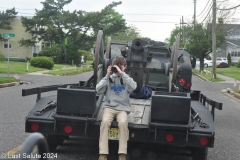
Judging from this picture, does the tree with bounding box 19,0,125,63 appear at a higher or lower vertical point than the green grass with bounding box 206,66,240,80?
higher

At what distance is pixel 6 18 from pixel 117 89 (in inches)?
2122

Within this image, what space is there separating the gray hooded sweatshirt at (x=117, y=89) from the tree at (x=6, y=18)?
172 feet

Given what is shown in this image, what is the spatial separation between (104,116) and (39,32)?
5238 centimetres

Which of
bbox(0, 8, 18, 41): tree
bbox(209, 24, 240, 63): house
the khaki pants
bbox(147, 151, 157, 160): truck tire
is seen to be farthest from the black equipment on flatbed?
bbox(209, 24, 240, 63): house

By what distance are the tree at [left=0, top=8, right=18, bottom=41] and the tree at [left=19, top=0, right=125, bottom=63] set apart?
2887 millimetres

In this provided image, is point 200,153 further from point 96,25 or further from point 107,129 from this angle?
point 96,25

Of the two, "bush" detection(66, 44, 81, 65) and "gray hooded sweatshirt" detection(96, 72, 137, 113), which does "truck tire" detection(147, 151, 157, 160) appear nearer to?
"gray hooded sweatshirt" detection(96, 72, 137, 113)

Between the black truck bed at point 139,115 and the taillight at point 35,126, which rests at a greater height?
the black truck bed at point 139,115

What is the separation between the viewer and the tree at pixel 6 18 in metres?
56.4

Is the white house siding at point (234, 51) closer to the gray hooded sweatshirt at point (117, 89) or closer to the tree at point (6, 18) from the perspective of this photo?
the tree at point (6, 18)

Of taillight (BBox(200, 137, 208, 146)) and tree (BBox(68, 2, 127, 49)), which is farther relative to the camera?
tree (BBox(68, 2, 127, 49))

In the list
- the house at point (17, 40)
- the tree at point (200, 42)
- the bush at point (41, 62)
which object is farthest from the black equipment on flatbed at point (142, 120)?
the house at point (17, 40)

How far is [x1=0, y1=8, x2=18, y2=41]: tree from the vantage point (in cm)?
5638

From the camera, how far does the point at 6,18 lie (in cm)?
5691
